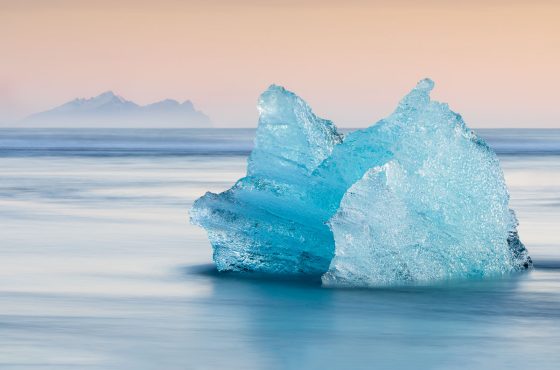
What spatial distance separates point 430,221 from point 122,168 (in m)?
41.4

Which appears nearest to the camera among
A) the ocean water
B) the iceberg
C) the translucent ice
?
the ocean water

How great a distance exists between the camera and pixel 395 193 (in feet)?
48.6

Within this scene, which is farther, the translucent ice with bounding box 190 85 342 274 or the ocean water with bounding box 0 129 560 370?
the translucent ice with bounding box 190 85 342 274

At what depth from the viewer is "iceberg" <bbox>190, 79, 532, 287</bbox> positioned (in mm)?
15156

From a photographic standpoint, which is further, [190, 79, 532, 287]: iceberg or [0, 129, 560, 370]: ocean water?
[190, 79, 532, 287]: iceberg

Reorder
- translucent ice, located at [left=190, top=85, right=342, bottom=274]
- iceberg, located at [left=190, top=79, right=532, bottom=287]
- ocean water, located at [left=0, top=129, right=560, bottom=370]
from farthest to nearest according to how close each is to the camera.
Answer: translucent ice, located at [left=190, top=85, right=342, bottom=274] → iceberg, located at [left=190, top=79, right=532, bottom=287] → ocean water, located at [left=0, top=129, right=560, bottom=370]

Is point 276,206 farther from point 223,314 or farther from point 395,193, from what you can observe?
point 223,314

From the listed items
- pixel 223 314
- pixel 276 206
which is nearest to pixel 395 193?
pixel 276 206

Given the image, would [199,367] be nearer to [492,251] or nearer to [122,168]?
[492,251]

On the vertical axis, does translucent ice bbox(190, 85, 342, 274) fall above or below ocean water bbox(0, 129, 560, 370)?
above

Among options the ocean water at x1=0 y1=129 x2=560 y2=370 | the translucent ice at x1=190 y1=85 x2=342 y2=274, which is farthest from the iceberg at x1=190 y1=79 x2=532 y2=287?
the ocean water at x1=0 y1=129 x2=560 y2=370

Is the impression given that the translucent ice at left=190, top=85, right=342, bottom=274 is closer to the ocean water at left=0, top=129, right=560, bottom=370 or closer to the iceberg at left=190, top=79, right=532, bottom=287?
the iceberg at left=190, top=79, right=532, bottom=287

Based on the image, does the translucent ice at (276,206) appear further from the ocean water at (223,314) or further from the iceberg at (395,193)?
the ocean water at (223,314)

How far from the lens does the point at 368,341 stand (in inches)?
466
